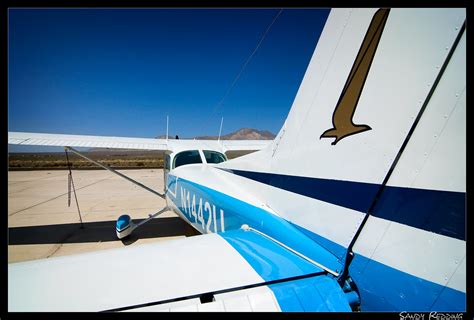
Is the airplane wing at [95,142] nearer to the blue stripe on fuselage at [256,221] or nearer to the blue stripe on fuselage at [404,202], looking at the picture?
the blue stripe on fuselage at [256,221]

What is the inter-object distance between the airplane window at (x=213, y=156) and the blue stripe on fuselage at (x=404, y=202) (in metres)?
3.43

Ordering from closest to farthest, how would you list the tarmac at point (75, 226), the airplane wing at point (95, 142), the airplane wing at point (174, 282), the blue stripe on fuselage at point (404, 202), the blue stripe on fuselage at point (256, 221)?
the blue stripe on fuselage at point (404, 202)
the airplane wing at point (174, 282)
the blue stripe on fuselage at point (256, 221)
the tarmac at point (75, 226)
the airplane wing at point (95, 142)

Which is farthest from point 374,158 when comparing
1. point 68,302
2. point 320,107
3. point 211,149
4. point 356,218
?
point 211,149

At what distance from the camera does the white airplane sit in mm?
835

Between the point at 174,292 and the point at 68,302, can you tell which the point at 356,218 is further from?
the point at 68,302

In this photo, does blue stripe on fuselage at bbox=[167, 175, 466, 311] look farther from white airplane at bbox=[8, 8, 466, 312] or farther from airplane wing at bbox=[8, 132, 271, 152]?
airplane wing at bbox=[8, 132, 271, 152]

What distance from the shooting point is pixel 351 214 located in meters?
1.13

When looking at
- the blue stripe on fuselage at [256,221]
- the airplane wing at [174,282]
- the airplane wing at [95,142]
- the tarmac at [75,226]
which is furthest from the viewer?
the airplane wing at [95,142]

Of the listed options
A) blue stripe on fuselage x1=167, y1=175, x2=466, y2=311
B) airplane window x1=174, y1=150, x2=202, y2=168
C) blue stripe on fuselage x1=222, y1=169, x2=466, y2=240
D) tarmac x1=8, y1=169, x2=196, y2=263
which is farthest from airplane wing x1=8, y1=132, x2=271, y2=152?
blue stripe on fuselage x1=222, y1=169, x2=466, y2=240

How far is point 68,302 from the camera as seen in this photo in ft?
3.05

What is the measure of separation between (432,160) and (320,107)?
61 centimetres

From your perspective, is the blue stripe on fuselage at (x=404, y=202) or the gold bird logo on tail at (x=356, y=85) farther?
the gold bird logo on tail at (x=356, y=85)

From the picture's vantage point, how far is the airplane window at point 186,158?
183 inches

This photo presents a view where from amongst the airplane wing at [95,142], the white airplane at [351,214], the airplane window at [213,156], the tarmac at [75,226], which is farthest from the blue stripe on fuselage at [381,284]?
the tarmac at [75,226]
